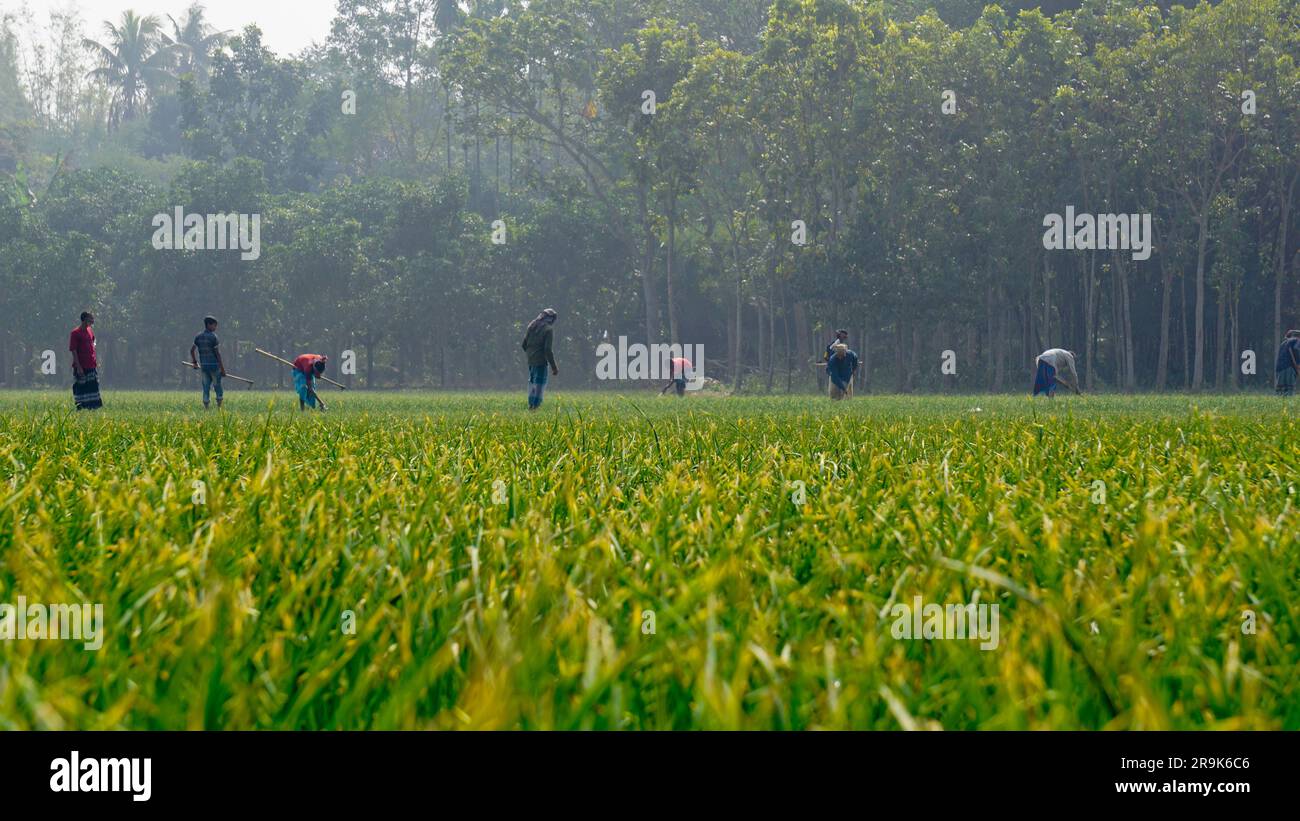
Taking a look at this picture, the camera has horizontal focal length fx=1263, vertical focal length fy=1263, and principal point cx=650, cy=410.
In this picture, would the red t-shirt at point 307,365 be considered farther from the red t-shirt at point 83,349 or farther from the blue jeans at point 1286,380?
the blue jeans at point 1286,380

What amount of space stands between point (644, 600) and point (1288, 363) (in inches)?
1080

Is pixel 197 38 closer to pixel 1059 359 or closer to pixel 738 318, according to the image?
pixel 738 318

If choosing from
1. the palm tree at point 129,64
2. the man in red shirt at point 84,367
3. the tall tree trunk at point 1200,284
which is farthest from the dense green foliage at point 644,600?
the palm tree at point 129,64

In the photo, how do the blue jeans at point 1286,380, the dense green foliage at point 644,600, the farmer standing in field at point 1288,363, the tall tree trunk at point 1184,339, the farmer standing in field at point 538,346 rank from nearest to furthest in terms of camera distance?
1. the dense green foliage at point 644,600
2. the farmer standing in field at point 538,346
3. the farmer standing in field at point 1288,363
4. the blue jeans at point 1286,380
5. the tall tree trunk at point 1184,339

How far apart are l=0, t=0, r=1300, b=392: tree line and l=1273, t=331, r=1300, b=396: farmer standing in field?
26.9 ft

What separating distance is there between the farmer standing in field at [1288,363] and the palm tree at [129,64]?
75.5m

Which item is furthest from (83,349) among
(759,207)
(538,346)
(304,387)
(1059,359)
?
(759,207)

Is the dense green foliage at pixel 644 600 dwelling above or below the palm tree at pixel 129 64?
below

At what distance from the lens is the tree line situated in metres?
37.5

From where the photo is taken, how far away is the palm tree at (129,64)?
8244cm

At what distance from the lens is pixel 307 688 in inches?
71.4

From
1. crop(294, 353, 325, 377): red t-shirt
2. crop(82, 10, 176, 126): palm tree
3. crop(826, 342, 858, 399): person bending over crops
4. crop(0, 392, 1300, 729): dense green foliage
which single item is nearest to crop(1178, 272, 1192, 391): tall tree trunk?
crop(826, 342, 858, 399): person bending over crops
